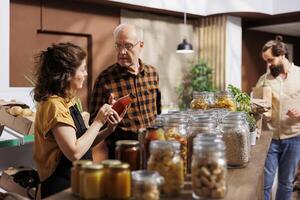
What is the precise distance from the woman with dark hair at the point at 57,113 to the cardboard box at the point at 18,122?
84 centimetres

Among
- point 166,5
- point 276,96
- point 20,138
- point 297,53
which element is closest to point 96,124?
point 20,138

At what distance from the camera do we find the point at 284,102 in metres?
3.31

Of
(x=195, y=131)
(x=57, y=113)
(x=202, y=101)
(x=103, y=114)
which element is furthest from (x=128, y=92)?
(x=195, y=131)

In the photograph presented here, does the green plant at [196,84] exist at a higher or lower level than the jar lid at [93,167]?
higher

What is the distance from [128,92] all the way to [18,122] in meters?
0.73

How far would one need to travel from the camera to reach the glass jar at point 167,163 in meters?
1.25

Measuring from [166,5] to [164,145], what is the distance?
5937 millimetres

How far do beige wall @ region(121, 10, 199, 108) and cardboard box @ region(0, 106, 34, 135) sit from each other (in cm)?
451

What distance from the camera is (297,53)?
927 centimetres

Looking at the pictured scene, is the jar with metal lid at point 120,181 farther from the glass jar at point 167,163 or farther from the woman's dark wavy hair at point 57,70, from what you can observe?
the woman's dark wavy hair at point 57,70

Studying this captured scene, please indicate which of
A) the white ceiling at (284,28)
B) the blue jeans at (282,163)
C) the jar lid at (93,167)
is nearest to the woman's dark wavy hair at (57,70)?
the jar lid at (93,167)

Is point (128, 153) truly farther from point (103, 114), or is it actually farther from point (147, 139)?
point (103, 114)

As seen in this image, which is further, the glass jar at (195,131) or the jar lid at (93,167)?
the glass jar at (195,131)

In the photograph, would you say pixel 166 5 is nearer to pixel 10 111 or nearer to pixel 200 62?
pixel 200 62
